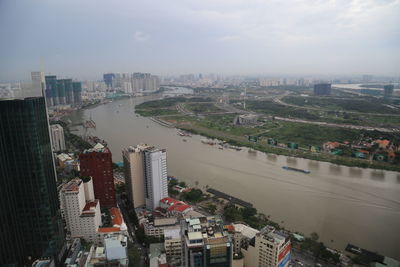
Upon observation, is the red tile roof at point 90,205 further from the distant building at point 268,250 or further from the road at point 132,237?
→ the distant building at point 268,250

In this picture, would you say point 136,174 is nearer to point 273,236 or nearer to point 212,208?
point 212,208

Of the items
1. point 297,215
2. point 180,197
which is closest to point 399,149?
point 297,215

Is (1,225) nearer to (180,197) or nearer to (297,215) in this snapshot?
(180,197)

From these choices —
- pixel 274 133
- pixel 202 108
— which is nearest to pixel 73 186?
pixel 274 133

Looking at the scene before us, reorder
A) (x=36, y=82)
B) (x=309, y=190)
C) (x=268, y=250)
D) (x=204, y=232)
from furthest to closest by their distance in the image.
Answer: (x=309, y=190), (x=36, y=82), (x=268, y=250), (x=204, y=232)

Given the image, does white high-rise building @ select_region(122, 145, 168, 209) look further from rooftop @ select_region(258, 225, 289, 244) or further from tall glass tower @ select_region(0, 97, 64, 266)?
rooftop @ select_region(258, 225, 289, 244)

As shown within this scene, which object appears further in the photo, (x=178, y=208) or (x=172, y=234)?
(x=178, y=208)

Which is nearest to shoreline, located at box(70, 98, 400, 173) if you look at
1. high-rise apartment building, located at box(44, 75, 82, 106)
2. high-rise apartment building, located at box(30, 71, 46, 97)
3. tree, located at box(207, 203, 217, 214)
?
tree, located at box(207, 203, 217, 214)

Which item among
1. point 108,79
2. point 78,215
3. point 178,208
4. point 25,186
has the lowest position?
point 178,208
